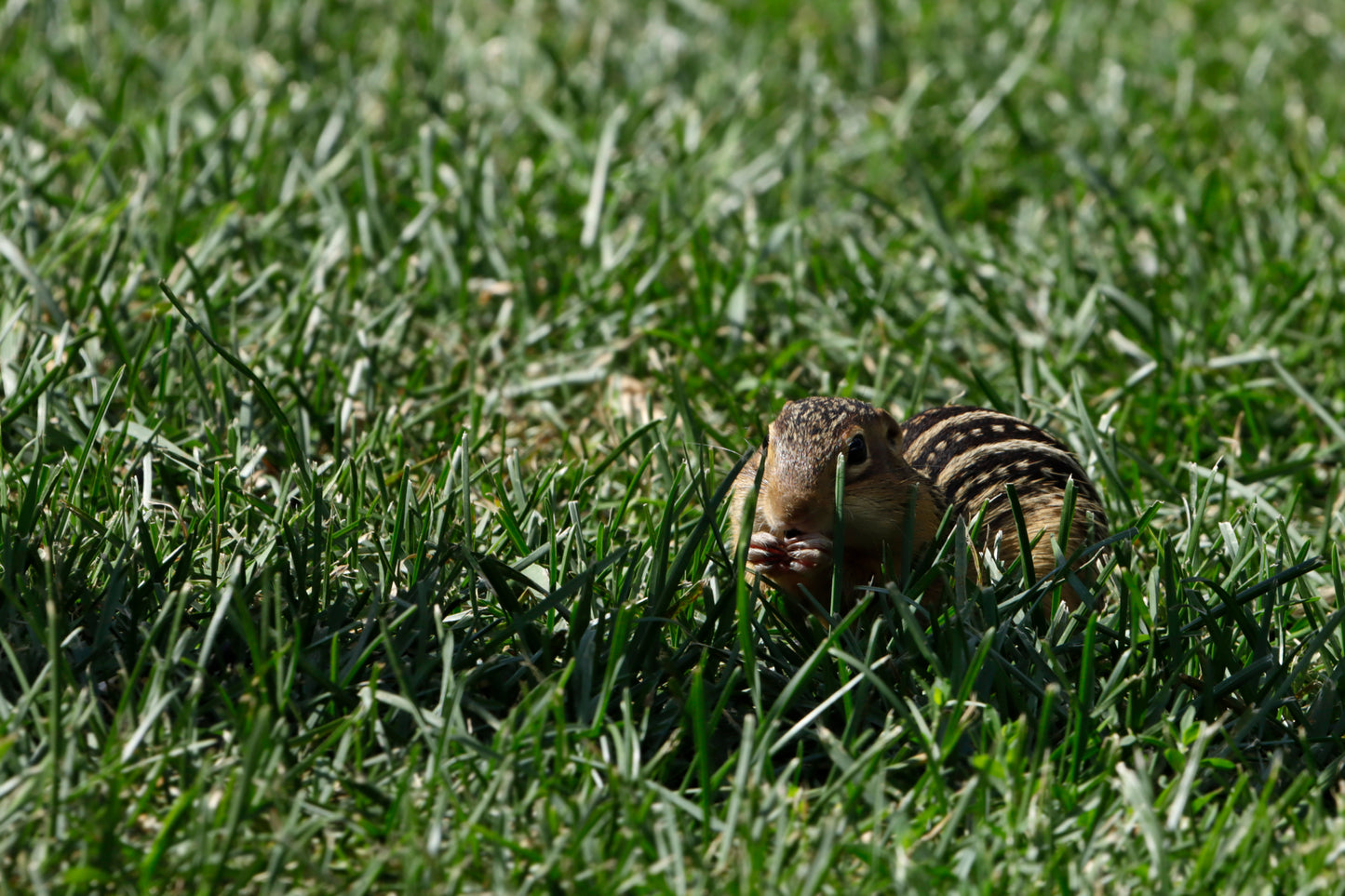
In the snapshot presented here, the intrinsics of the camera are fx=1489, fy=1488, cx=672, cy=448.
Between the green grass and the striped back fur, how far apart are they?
0.50ft

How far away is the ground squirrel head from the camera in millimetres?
2947

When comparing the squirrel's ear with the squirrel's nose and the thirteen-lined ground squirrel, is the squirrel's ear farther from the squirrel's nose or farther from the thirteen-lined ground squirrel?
the squirrel's nose

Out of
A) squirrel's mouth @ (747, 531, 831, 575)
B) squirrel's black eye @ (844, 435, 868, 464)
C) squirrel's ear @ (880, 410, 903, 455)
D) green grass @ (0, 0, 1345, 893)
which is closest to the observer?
green grass @ (0, 0, 1345, 893)

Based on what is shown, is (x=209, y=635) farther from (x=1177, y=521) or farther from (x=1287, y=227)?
(x=1287, y=227)

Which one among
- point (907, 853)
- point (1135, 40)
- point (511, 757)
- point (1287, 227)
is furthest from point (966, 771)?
point (1135, 40)

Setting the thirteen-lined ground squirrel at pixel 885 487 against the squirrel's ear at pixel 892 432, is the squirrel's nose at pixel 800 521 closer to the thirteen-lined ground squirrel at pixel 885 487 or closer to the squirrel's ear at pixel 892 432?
the thirteen-lined ground squirrel at pixel 885 487

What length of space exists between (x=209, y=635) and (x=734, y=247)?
284 cm

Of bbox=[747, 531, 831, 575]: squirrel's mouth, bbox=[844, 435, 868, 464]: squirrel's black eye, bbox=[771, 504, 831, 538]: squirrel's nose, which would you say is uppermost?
bbox=[844, 435, 868, 464]: squirrel's black eye

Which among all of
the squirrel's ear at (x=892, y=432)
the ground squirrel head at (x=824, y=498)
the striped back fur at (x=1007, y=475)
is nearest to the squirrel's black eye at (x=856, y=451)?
the ground squirrel head at (x=824, y=498)

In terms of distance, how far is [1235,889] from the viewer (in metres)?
2.18

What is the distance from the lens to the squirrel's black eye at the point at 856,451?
3.12m

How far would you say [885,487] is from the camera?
10.2ft

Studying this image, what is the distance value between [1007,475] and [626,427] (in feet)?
3.55

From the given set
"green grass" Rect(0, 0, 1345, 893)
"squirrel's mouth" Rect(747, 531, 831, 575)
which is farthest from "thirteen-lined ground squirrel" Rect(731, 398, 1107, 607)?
"green grass" Rect(0, 0, 1345, 893)
